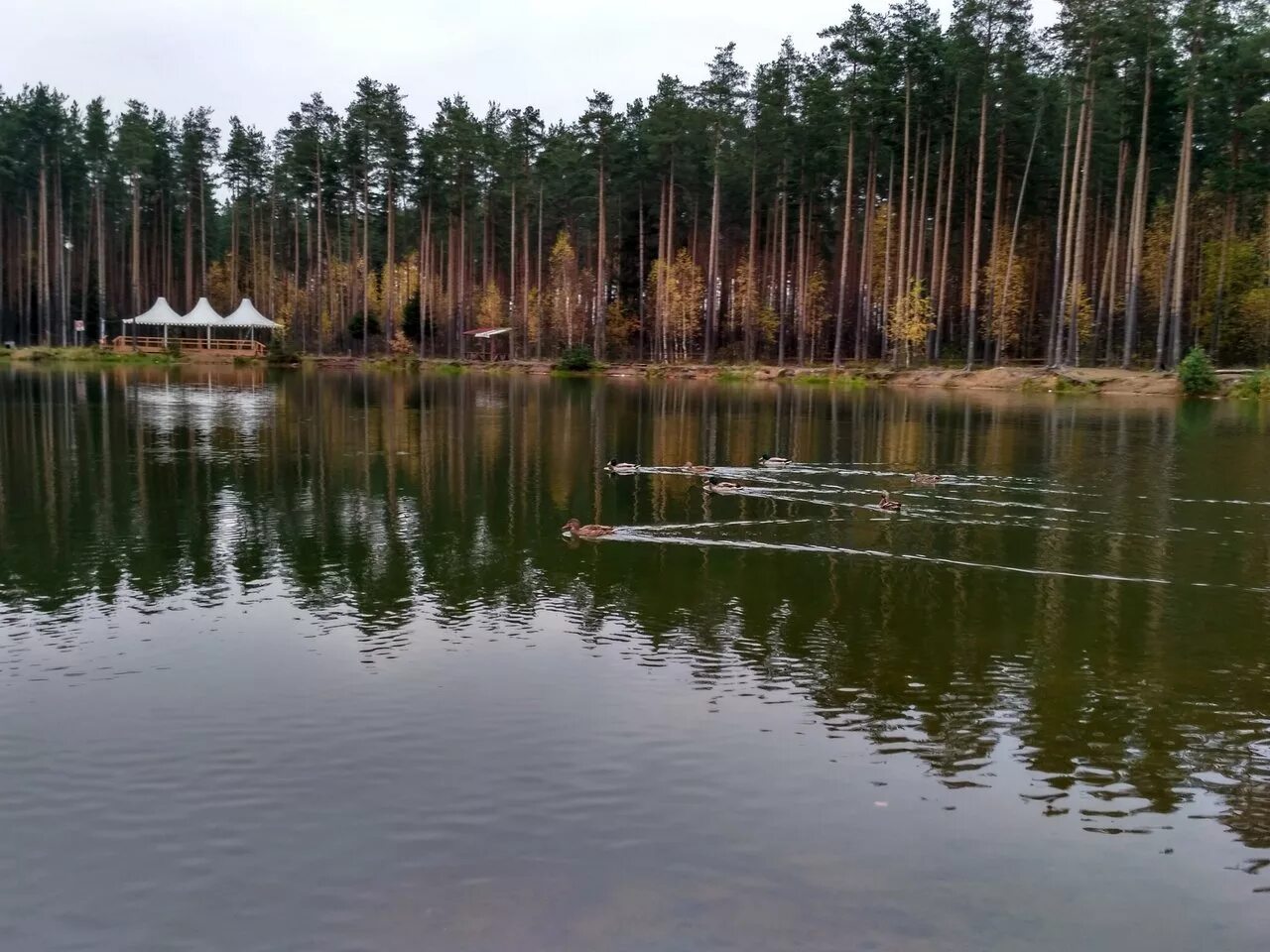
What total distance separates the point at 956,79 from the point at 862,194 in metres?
17.0

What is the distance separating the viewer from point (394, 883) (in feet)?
24.7

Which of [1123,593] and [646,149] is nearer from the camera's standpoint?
[1123,593]

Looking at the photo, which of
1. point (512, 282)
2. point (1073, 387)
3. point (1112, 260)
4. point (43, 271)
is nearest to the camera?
point (1073, 387)

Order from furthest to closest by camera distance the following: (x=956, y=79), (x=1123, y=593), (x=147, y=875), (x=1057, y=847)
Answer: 1. (x=956, y=79)
2. (x=1123, y=593)
3. (x=1057, y=847)
4. (x=147, y=875)

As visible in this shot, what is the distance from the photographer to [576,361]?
253ft

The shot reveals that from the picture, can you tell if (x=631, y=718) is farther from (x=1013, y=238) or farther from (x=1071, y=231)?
(x=1013, y=238)

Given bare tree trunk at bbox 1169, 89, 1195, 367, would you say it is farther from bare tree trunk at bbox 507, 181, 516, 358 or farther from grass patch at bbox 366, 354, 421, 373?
grass patch at bbox 366, 354, 421, 373

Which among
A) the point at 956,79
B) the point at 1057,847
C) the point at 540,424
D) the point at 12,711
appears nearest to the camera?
the point at 1057,847

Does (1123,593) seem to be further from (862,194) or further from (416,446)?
(862,194)

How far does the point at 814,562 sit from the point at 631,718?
25.1 feet

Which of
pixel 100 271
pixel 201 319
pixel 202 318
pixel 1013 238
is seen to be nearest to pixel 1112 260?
pixel 1013 238

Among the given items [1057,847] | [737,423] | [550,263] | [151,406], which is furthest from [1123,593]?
[550,263]

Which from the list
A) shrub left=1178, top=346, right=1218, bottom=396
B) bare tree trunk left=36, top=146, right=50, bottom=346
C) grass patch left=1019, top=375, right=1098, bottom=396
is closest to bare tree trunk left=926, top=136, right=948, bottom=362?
grass patch left=1019, top=375, right=1098, bottom=396

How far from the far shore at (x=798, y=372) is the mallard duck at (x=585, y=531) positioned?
4362 centimetres
